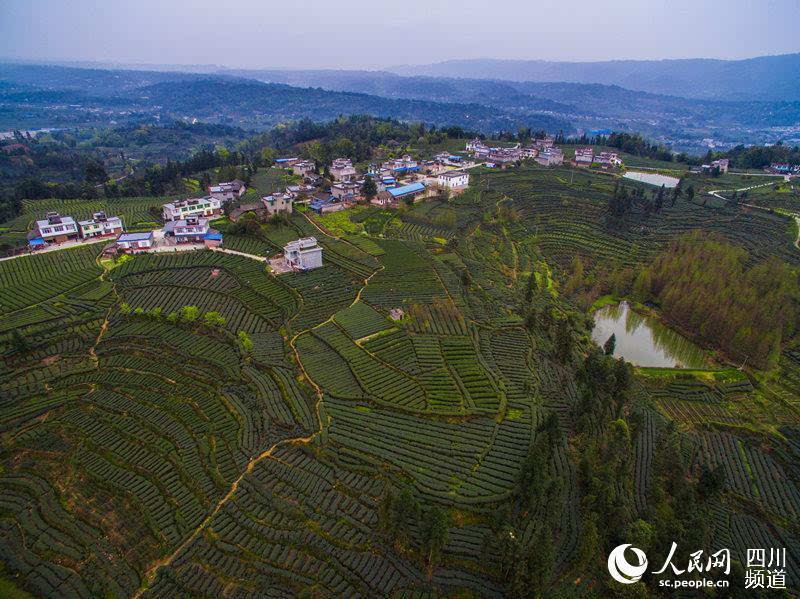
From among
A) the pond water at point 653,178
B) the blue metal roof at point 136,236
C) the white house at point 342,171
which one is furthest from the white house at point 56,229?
the pond water at point 653,178

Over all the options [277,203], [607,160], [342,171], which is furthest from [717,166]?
[277,203]

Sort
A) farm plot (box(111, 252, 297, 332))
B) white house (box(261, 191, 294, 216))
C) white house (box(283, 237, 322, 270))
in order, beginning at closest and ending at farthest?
farm plot (box(111, 252, 297, 332))
white house (box(283, 237, 322, 270))
white house (box(261, 191, 294, 216))

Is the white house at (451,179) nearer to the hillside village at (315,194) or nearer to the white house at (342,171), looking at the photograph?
the hillside village at (315,194)

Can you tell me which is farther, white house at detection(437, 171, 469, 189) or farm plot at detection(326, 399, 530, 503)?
white house at detection(437, 171, 469, 189)

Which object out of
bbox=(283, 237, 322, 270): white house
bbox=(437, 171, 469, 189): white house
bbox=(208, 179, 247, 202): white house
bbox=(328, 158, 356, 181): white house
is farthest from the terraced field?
bbox=(328, 158, 356, 181): white house

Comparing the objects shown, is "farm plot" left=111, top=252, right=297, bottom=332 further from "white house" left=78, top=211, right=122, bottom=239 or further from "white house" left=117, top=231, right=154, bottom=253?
"white house" left=78, top=211, right=122, bottom=239

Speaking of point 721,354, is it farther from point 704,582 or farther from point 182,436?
point 182,436
